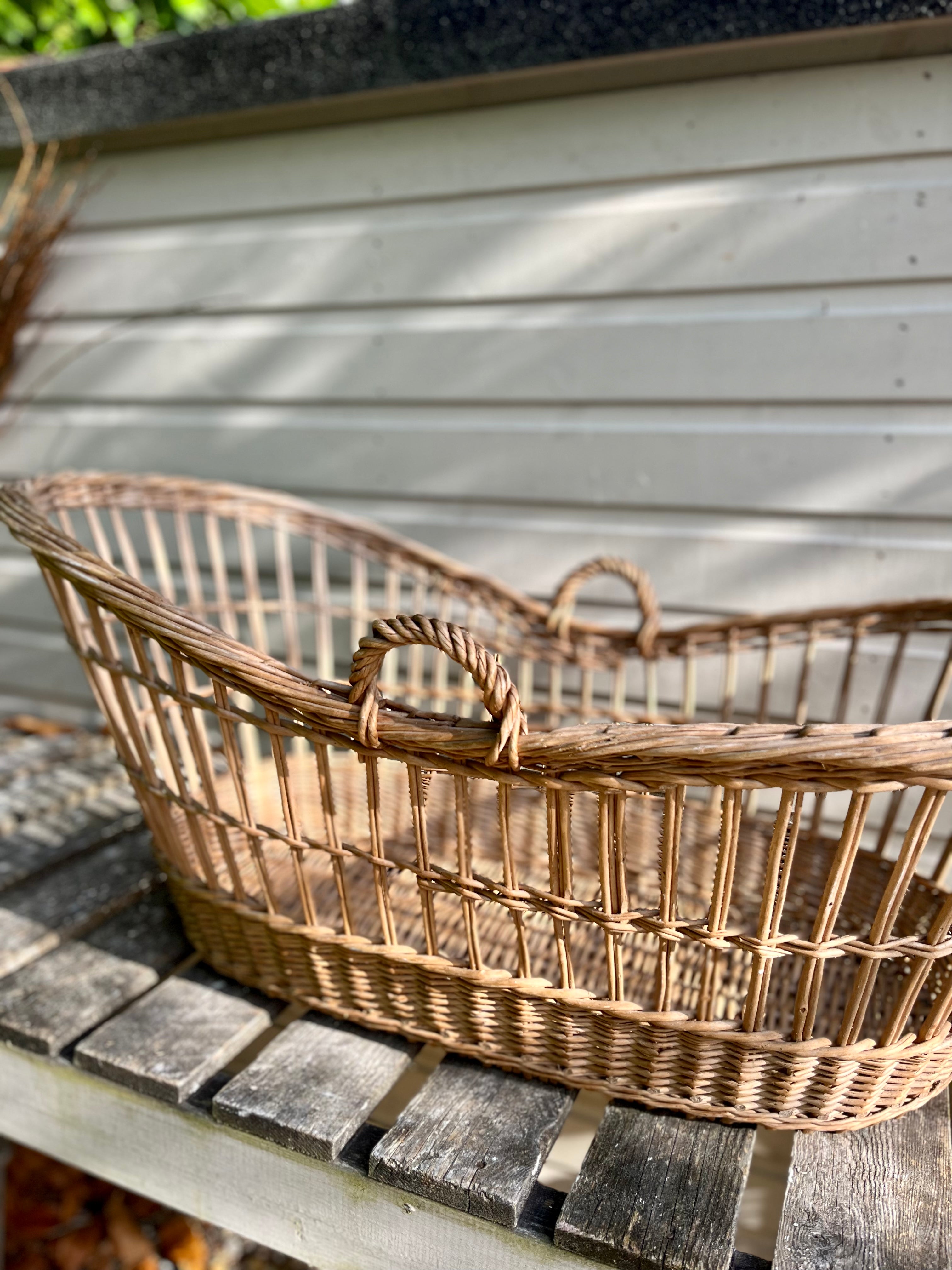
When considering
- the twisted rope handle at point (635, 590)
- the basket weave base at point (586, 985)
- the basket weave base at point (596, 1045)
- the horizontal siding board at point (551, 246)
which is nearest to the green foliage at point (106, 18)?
the horizontal siding board at point (551, 246)

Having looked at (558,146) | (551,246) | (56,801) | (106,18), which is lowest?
(56,801)

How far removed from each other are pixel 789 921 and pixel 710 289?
0.99 meters

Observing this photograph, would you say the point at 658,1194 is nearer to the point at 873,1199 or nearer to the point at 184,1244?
the point at 873,1199

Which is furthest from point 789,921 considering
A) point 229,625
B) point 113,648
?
point 229,625

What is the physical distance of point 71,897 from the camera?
4.70 ft

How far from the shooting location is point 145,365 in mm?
1979

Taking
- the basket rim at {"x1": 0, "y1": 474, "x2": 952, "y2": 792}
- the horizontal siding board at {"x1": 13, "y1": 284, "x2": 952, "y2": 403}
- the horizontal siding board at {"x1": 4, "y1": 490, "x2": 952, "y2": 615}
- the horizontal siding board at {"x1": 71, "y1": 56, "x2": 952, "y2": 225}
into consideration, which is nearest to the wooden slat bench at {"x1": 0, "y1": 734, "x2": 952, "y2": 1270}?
the basket rim at {"x1": 0, "y1": 474, "x2": 952, "y2": 792}

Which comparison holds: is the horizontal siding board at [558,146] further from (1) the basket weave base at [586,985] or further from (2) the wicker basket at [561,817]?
(1) the basket weave base at [586,985]

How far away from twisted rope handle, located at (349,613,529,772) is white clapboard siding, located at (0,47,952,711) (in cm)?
90

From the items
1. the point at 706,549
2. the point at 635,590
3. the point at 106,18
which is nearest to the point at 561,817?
the point at 635,590

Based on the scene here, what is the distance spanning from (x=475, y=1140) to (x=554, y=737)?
1.53 feet

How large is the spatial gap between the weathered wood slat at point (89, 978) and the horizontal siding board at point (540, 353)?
104 cm

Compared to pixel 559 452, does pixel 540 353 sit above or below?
above

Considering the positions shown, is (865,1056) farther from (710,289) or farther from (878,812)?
(710,289)
